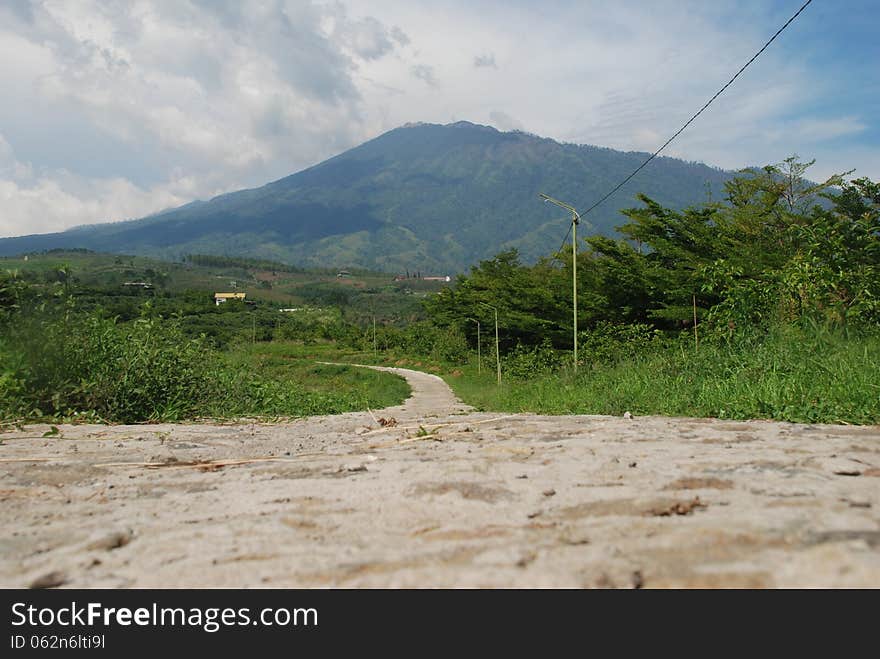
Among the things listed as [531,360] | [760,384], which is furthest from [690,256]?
[760,384]

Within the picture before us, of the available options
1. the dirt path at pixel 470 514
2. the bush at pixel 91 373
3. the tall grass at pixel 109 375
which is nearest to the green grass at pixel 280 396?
the tall grass at pixel 109 375

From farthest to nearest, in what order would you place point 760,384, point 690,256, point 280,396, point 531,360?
1. point 531,360
2. point 690,256
3. point 280,396
4. point 760,384

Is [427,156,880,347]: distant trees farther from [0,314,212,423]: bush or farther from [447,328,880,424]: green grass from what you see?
[0,314,212,423]: bush

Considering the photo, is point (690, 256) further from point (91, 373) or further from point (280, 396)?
point (91, 373)

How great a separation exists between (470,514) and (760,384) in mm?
4421

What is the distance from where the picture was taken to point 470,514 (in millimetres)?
2154

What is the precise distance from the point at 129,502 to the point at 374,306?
92.2 metres

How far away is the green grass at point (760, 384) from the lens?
456 centimetres

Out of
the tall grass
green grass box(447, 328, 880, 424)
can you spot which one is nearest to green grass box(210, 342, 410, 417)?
the tall grass

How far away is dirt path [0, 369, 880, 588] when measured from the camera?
1609 mm

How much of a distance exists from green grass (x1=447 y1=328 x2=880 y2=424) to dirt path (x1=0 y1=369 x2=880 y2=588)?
990mm

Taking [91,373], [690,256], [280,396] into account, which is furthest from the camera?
[690,256]
